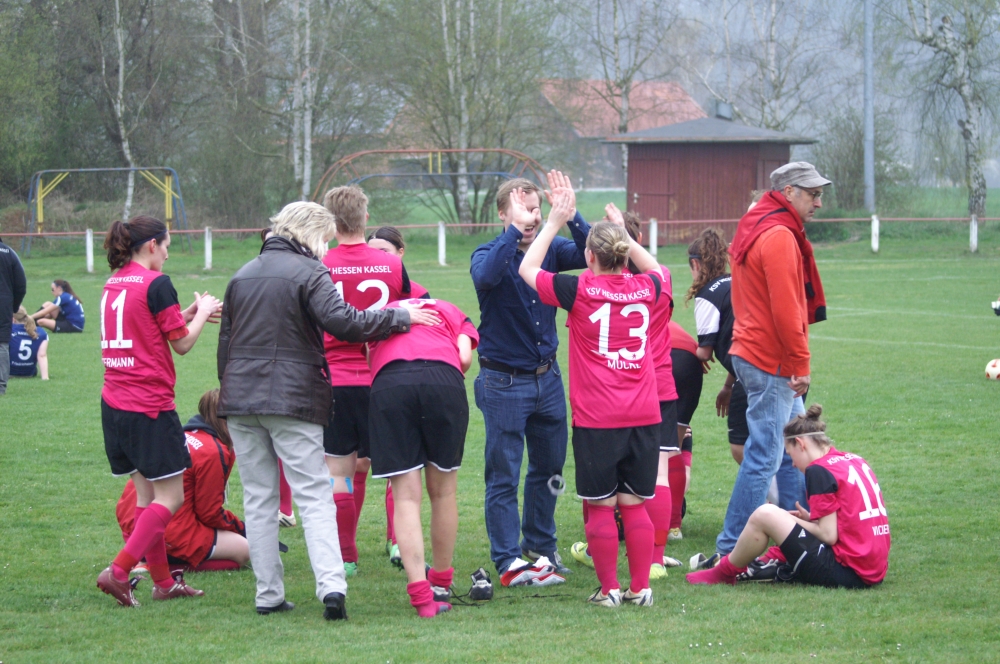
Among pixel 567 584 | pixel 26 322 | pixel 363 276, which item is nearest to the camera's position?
pixel 363 276

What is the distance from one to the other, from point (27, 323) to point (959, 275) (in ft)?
64.0

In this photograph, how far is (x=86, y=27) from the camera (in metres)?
34.1

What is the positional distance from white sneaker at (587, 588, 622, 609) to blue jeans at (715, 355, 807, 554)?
914 millimetres

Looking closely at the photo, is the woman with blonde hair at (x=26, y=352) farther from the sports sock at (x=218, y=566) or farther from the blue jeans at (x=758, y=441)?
the blue jeans at (x=758, y=441)

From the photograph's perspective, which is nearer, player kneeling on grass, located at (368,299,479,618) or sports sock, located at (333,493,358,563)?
player kneeling on grass, located at (368,299,479,618)

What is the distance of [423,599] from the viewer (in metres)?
4.51

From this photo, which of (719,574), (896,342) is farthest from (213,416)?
(896,342)

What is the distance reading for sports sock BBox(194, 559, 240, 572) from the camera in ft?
18.0

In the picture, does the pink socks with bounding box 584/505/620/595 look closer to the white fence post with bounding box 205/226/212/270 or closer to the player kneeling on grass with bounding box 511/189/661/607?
the player kneeling on grass with bounding box 511/189/661/607

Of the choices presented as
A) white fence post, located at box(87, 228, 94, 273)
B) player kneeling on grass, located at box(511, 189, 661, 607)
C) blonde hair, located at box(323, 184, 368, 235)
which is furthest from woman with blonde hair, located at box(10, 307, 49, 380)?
white fence post, located at box(87, 228, 94, 273)

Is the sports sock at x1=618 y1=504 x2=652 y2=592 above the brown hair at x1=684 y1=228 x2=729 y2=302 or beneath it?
beneath

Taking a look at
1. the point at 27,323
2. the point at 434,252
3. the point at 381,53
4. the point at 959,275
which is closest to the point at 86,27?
the point at 381,53

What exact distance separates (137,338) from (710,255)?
3.22m

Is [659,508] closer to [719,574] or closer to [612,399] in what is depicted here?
[719,574]
